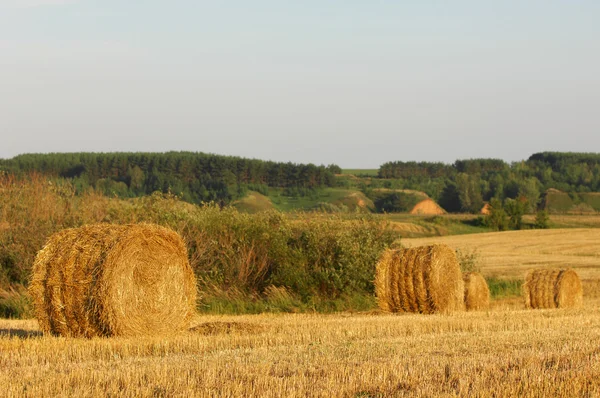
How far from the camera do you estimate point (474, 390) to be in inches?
271

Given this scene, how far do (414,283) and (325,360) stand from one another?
863 centimetres

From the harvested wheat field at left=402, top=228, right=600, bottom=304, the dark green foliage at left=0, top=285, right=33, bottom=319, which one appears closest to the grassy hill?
the harvested wheat field at left=402, top=228, right=600, bottom=304

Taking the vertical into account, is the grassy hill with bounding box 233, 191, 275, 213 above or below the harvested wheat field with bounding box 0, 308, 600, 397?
above

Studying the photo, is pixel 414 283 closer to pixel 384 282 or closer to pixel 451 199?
pixel 384 282

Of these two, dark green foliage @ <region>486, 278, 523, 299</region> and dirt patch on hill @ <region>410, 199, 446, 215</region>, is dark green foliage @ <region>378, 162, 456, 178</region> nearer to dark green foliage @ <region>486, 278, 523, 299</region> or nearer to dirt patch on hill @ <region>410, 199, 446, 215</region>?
dirt patch on hill @ <region>410, 199, 446, 215</region>

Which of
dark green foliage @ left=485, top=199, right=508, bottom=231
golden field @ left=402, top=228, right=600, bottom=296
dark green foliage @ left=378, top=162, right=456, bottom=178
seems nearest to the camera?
golden field @ left=402, top=228, right=600, bottom=296

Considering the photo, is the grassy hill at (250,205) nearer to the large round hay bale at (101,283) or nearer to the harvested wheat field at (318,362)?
the large round hay bale at (101,283)

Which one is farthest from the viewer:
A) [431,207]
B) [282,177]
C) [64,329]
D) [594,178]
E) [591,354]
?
[594,178]

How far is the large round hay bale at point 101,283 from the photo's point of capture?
11.2 metres

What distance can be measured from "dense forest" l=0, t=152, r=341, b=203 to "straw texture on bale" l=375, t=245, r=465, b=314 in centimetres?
2347

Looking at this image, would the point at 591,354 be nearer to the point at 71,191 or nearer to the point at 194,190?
the point at 71,191

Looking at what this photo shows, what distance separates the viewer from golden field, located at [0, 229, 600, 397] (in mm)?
7023

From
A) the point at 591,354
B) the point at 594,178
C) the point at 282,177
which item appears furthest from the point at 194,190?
the point at 594,178

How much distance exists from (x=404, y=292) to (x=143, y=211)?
29.1ft
